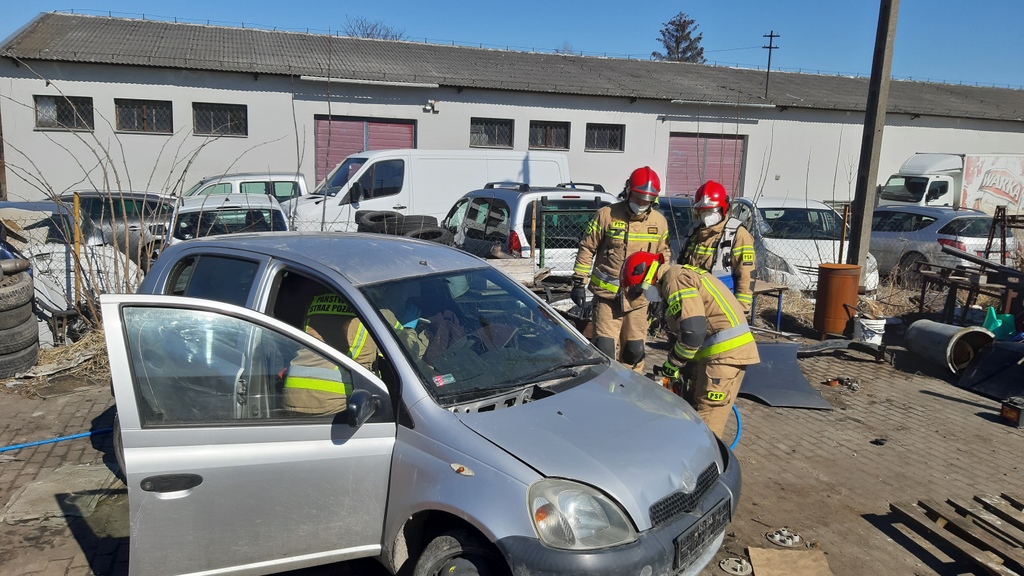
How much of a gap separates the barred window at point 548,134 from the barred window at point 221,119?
8.31m

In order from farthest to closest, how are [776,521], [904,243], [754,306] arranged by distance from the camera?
[904,243]
[754,306]
[776,521]

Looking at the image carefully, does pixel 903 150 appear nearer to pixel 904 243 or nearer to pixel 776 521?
pixel 904 243

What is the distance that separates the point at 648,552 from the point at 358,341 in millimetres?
1616

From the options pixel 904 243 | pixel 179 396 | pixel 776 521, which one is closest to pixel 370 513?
pixel 179 396

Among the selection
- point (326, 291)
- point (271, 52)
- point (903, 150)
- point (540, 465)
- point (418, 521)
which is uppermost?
point (271, 52)

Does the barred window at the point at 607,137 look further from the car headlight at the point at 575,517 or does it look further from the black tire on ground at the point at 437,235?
the car headlight at the point at 575,517

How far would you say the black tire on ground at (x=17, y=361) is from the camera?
22.4ft

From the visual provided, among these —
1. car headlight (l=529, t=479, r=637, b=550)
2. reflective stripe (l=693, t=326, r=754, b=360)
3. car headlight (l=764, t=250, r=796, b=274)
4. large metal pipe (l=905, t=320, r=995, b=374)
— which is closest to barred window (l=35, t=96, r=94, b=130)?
car headlight (l=764, t=250, r=796, b=274)

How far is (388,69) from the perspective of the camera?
2197cm

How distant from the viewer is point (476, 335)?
3715 mm

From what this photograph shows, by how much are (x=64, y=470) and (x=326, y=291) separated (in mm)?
2705

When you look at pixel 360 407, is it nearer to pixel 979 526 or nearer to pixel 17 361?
pixel 979 526

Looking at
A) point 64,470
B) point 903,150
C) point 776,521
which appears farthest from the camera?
point 903,150

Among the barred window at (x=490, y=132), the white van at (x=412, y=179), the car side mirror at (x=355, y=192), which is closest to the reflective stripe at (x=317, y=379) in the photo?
the white van at (x=412, y=179)
